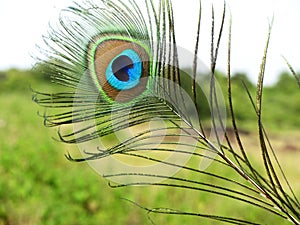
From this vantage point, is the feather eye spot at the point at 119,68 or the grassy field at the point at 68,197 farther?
the grassy field at the point at 68,197

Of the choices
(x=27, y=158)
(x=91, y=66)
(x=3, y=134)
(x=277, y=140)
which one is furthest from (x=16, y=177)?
(x=277, y=140)

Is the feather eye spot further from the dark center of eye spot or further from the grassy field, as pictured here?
the grassy field

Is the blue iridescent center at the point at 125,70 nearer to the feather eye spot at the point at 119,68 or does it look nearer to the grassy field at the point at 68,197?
the feather eye spot at the point at 119,68

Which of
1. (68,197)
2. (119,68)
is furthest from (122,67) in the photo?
(68,197)

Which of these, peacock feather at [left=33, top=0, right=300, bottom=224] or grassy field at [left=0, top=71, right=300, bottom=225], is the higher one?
peacock feather at [left=33, top=0, right=300, bottom=224]

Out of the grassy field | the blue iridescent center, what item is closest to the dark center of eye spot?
the blue iridescent center

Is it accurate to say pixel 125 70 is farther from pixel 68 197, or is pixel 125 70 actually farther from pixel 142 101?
pixel 68 197

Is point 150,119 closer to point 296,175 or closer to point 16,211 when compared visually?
point 16,211

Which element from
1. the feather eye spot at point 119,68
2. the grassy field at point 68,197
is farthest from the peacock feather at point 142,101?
the grassy field at point 68,197
